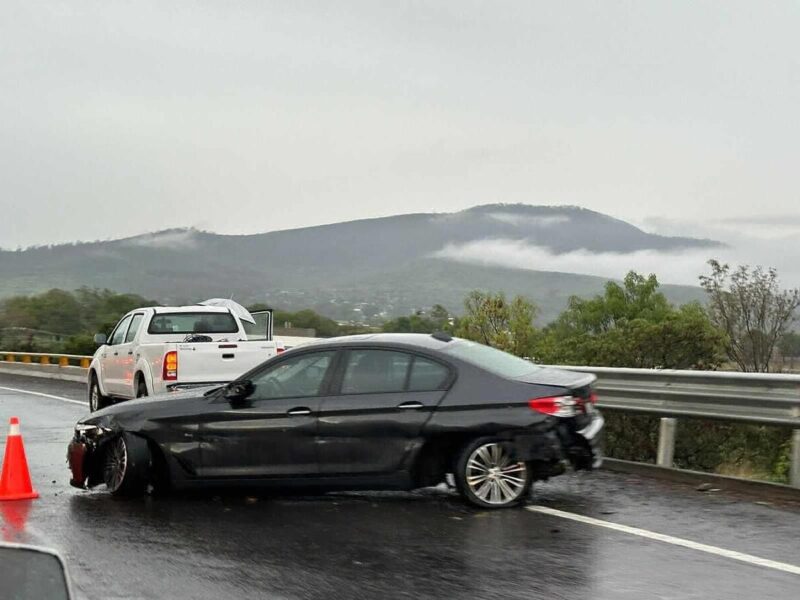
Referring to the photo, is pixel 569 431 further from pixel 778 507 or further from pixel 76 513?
pixel 76 513

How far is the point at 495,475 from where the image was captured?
29.2ft

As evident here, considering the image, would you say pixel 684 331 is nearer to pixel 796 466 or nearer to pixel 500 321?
pixel 500 321

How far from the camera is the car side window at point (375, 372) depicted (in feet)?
30.2

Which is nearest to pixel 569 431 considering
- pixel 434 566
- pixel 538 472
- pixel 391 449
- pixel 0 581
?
pixel 538 472

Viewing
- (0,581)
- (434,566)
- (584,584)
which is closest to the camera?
(0,581)

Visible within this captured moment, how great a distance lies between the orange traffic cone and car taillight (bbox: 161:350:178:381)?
5462 millimetres

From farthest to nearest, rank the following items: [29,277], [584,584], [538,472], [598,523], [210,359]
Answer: [29,277] < [210,359] < [538,472] < [598,523] < [584,584]

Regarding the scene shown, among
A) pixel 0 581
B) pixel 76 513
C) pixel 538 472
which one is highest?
pixel 0 581

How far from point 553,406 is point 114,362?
35.8 ft

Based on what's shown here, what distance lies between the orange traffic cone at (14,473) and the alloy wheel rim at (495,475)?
13.1 feet

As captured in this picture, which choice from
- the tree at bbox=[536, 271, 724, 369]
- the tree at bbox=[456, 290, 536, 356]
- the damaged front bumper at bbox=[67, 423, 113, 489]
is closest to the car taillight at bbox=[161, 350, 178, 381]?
the damaged front bumper at bbox=[67, 423, 113, 489]

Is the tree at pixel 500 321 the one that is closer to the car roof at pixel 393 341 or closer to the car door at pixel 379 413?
the car roof at pixel 393 341

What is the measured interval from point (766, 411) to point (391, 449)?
145 inches

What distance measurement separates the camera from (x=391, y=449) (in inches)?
353
